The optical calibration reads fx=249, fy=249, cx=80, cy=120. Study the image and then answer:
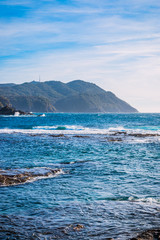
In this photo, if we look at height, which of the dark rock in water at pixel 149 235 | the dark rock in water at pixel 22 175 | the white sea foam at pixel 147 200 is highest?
the dark rock in water at pixel 22 175

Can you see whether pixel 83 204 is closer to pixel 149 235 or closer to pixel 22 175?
pixel 149 235

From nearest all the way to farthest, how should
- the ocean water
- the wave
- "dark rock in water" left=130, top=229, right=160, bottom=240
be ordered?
"dark rock in water" left=130, top=229, right=160, bottom=240
the ocean water
the wave

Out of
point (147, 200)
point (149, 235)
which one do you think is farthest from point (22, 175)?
point (149, 235)

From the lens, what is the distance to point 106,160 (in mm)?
17438

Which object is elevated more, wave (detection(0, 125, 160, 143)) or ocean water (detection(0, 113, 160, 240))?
wave (detection(0, 125, 160, 143))

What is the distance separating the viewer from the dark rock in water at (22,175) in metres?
11.2

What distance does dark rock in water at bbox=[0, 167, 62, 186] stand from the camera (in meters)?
11.2

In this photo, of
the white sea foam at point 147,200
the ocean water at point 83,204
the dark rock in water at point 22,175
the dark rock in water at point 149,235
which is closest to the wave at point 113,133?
the dark rock in water at point 22,175

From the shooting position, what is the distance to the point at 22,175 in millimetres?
12047

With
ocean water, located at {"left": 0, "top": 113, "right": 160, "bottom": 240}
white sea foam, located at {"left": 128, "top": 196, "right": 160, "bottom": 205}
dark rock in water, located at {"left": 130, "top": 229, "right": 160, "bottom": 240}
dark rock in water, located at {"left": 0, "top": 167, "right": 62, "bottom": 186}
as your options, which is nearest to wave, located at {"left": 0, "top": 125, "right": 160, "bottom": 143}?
dark rock in water, located at {"left": 0, "top": 167, "right": 62, "bottom": 186}

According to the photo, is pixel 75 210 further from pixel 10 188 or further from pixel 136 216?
pixel 10 188

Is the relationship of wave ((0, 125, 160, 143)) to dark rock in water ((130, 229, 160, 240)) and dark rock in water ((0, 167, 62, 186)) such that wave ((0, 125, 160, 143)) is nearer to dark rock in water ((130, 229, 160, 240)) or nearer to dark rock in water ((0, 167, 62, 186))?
dark rock in water ((0, 167, 62, 186))

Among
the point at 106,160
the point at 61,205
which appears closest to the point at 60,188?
the point at 61,205

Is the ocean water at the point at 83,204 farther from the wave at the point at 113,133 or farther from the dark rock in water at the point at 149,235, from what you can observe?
→ the wave at the point at 113,133
